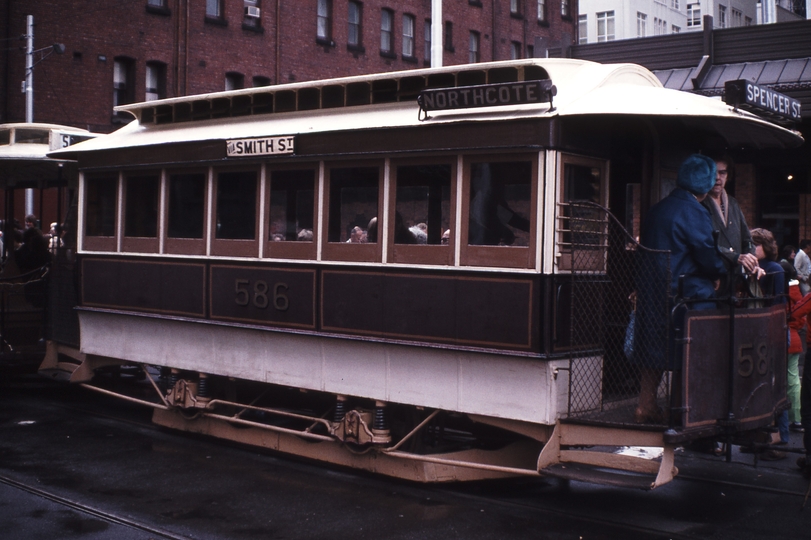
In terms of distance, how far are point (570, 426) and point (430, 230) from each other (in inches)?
72.0

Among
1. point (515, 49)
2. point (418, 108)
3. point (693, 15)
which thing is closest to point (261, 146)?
point (418, 108)

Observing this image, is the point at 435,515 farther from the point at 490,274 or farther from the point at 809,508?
the point at 809,508

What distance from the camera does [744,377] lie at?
723 cm

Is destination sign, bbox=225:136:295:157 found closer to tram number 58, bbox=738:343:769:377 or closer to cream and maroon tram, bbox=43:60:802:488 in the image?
cream and maroon tram, bbox=43:60:802:488

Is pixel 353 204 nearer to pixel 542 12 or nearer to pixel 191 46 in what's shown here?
pixel 191 46

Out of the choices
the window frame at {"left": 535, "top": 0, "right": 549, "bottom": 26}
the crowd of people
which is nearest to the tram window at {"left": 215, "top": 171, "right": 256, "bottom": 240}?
the crowd of people

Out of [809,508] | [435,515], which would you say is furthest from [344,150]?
[809,508]

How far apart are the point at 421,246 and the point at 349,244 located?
77cm

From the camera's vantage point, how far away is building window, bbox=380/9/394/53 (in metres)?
39.1

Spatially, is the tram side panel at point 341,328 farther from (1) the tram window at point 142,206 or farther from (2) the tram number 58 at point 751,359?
(2) the tram number 58 at point 751,359

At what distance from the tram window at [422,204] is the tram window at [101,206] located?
4.00m

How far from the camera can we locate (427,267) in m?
7.91

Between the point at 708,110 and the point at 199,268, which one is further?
the point at 199,268

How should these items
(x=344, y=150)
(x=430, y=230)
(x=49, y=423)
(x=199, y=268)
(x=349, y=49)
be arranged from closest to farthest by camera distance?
(x=430, y=230)
(x=344, y=150)
(x=199, y=268)
(x=49, y=423)
(x=349, y=49)
